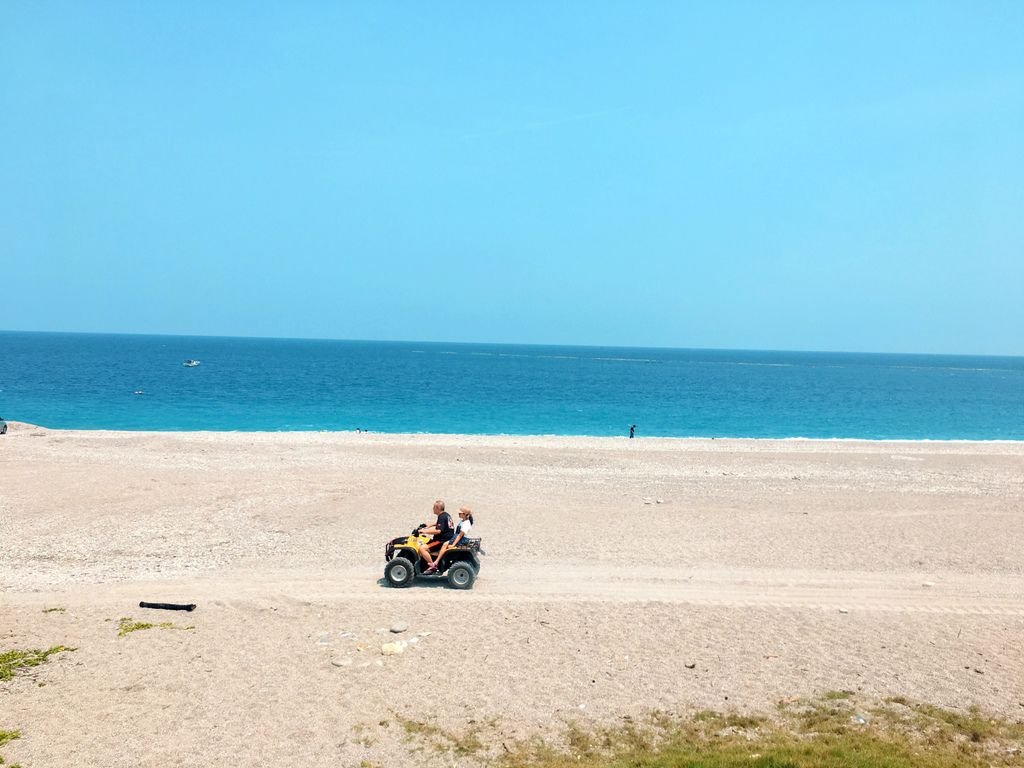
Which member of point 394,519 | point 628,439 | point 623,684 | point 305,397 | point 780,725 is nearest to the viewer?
point 780,725

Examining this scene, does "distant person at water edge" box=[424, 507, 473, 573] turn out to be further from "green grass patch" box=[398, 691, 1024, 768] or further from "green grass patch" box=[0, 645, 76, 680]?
"green grass patch" box=[0, 645, 76, 680]

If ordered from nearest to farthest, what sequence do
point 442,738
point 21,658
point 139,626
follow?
point 442,738 → point 21,658 → point 139,626

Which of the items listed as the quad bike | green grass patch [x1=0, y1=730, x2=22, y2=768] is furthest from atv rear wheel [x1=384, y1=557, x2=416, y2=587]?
green grass patch [x1=0, y1=730, x2=22, y2=768]

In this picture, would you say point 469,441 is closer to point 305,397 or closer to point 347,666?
point 347,666

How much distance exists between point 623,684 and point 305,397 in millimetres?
68244

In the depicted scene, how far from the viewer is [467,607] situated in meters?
13.0

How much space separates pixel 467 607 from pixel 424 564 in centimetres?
165

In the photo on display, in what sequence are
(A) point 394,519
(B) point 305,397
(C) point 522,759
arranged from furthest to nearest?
(B) point 305,397 < (A) point 394,519 < (C) point 522,759

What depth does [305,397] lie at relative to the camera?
74.6m

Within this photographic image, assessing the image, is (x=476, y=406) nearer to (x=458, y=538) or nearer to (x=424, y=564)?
(x=424, y=564)

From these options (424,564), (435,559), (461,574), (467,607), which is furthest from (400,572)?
(467,607)

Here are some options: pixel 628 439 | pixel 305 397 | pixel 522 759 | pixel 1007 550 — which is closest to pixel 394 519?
pixel 522 759

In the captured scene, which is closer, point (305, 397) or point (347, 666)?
point (347, 666)

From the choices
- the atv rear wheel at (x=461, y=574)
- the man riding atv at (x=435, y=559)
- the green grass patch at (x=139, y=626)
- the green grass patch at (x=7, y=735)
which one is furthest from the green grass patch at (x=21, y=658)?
the atv rear wheel at (x=461, y=574)
